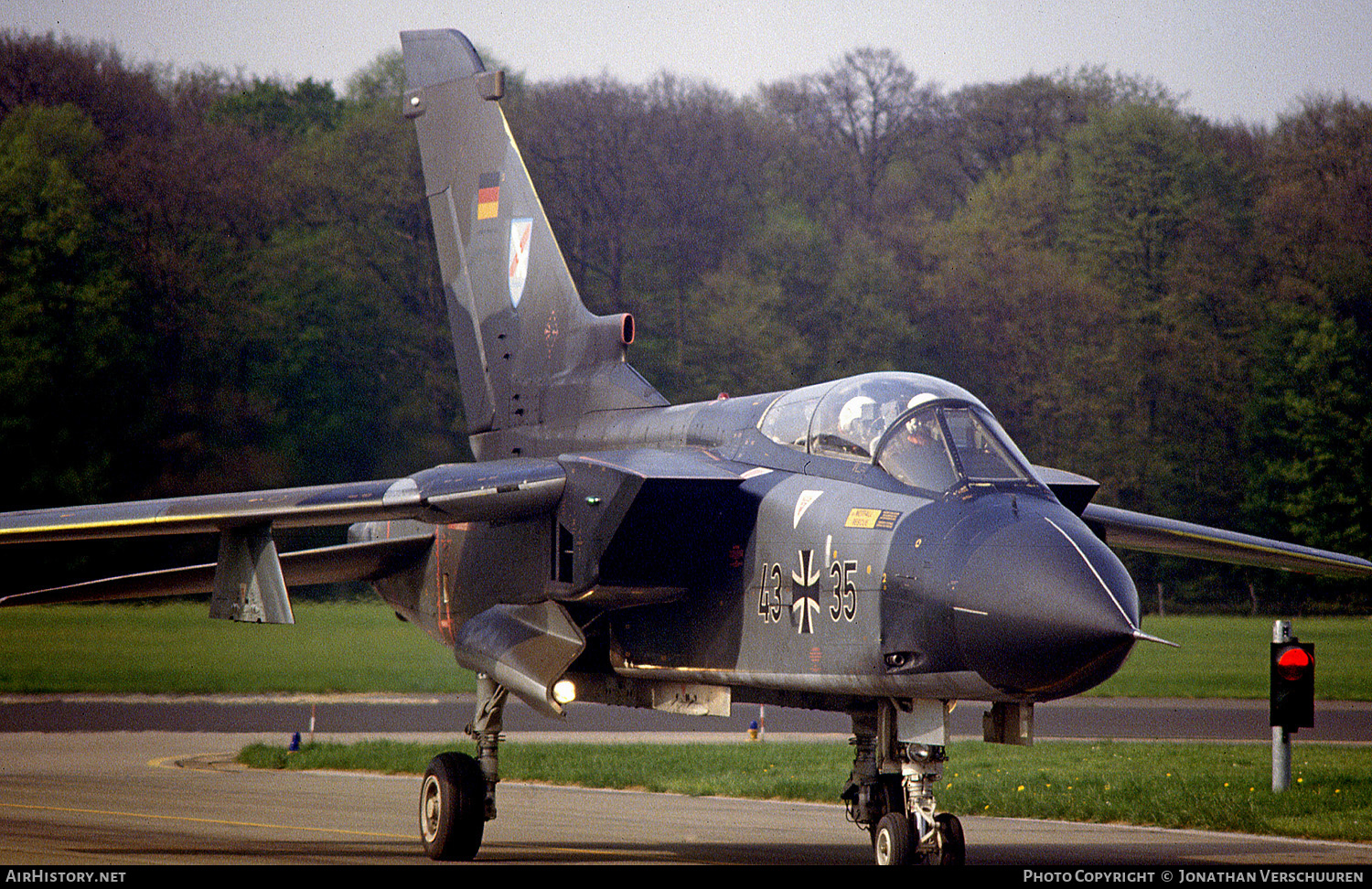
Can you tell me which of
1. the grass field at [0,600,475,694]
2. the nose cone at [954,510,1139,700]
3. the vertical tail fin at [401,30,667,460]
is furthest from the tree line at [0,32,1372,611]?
the nose cone at [954,510,1139,700]

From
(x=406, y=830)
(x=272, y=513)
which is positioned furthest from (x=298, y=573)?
(x=406, y=830)

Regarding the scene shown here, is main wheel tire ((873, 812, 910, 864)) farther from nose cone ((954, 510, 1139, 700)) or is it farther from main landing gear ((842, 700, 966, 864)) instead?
nose cone ((954, 510, 1139, 700))

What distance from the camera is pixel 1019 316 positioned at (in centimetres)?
4066

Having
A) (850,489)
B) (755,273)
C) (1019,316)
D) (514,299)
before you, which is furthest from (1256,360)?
(850,489)

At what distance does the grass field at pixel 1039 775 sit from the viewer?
12.8m

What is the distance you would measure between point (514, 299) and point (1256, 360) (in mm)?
29966

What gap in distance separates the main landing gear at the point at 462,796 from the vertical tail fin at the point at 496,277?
2.57m

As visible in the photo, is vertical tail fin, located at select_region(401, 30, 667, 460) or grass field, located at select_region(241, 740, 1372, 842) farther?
grass field, located at select_region(241, 740, 1372, 842)

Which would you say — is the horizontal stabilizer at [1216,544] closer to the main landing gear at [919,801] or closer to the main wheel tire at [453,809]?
the main landing gear at [919,801]

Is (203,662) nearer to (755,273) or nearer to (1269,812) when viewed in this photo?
(1269,812)

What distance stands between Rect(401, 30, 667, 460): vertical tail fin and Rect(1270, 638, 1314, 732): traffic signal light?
617 cm

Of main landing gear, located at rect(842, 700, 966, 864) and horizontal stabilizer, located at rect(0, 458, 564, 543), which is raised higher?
horizontal stabilizer, located at rect(0, 458, 564, 543)

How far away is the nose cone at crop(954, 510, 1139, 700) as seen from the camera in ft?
22.4

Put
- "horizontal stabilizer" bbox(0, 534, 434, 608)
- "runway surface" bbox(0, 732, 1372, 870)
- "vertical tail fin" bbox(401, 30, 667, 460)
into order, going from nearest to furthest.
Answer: "runway surface" bbox(0, 732, 1372, 870), "horizontal stabilizer" bbox(0, 534, 434, 608), "vertical tail fin" bbox(401, 30, 667, 460)
